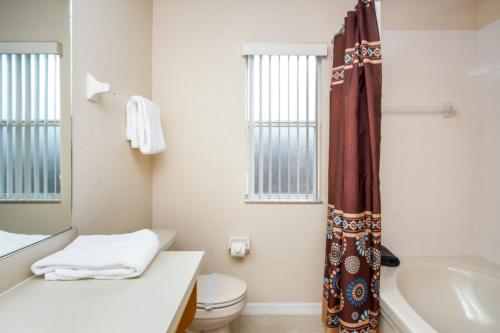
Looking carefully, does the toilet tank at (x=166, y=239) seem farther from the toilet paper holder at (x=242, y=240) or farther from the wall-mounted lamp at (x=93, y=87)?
the wall-mounted lamp at (x=93, y=87)

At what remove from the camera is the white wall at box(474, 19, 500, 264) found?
5.17 feet

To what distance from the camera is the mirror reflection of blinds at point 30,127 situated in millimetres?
691

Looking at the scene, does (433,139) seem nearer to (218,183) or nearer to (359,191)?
(359,191)

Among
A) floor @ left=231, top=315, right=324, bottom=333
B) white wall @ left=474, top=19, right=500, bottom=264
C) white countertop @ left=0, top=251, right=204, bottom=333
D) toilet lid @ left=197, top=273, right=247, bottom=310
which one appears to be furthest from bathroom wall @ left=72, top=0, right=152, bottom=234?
white wall @ left=474, top=19, right=500, bottom=264

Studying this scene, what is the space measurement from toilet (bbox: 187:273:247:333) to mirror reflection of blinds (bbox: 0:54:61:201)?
34.4 inches

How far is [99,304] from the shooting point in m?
0.60

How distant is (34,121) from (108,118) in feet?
1.43

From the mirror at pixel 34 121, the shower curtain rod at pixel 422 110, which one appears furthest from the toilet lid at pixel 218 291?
the shower curtain rod at pixel 422 110

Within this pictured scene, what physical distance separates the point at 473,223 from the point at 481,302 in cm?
57

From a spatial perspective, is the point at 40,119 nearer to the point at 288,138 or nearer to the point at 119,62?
the point at 119,62

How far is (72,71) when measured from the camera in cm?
97

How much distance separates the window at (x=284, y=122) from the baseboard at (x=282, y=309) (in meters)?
0.81

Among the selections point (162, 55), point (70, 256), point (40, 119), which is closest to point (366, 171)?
point (70, 256)

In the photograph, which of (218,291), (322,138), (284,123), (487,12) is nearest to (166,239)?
(218,291)
